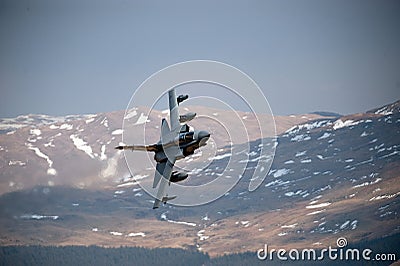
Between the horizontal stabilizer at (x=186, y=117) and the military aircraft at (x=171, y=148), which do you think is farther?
the horizontal stabilizer at (x=186, y=117)

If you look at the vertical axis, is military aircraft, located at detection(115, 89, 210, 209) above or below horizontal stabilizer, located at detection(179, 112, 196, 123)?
below

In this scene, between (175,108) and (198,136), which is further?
(175,108)

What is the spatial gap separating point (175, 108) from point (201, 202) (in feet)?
85.4

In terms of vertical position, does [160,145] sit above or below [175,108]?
below

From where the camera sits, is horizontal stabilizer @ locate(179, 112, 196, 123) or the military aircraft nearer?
the military aircraft

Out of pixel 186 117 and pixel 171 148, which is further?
pixel 186 117

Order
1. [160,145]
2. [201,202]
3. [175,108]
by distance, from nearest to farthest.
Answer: [201,202]
[160,145]
[175,108]

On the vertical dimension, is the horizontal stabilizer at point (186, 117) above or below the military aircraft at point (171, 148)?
above

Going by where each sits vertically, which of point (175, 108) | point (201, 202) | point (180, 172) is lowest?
point (201, 202)

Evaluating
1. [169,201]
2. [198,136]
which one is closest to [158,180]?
[169,201]

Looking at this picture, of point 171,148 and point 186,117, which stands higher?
point 186,117

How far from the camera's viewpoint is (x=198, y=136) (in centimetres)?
10462

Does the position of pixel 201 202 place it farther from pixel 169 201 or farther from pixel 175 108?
pixel 175 108

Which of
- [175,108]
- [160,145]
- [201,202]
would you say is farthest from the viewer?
[175,108]
